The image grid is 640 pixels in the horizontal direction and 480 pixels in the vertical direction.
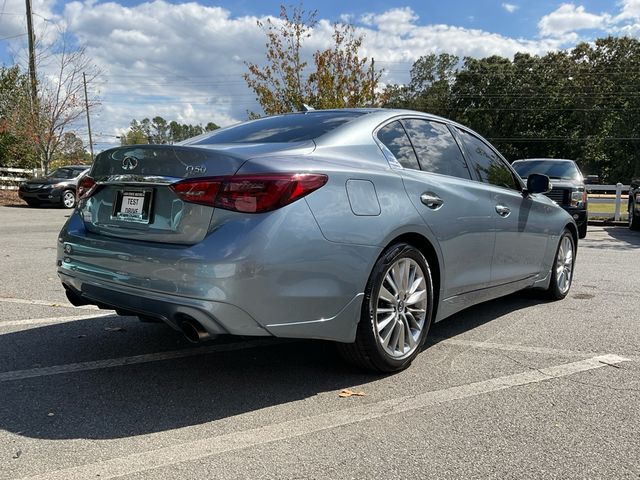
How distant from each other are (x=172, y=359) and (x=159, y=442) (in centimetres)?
119

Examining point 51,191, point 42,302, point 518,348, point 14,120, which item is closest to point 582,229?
point 518,348

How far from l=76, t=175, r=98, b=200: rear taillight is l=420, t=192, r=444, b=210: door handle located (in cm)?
203

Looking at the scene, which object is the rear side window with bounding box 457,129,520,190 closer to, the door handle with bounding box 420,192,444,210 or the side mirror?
the side mirror

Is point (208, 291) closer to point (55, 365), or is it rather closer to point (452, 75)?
point (55, 365)

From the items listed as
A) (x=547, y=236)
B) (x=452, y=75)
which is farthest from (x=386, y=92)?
(x=452, y=75)

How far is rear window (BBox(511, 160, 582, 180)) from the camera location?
1235 centimetres

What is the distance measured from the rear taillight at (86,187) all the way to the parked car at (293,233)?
0.6 inches

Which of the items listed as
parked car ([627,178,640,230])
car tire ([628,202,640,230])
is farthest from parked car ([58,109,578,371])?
car tire ([628,202,640,230])

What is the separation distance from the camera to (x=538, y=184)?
5.07 m

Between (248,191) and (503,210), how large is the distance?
2.49 metres

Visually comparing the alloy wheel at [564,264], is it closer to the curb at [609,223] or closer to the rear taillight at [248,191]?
the rear taillight at [248,191]

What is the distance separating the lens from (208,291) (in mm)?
2791

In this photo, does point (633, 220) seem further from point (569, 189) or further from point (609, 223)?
point (569, 189)

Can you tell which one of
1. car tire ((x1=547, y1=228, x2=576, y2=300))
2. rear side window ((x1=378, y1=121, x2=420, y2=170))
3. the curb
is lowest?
the curb
